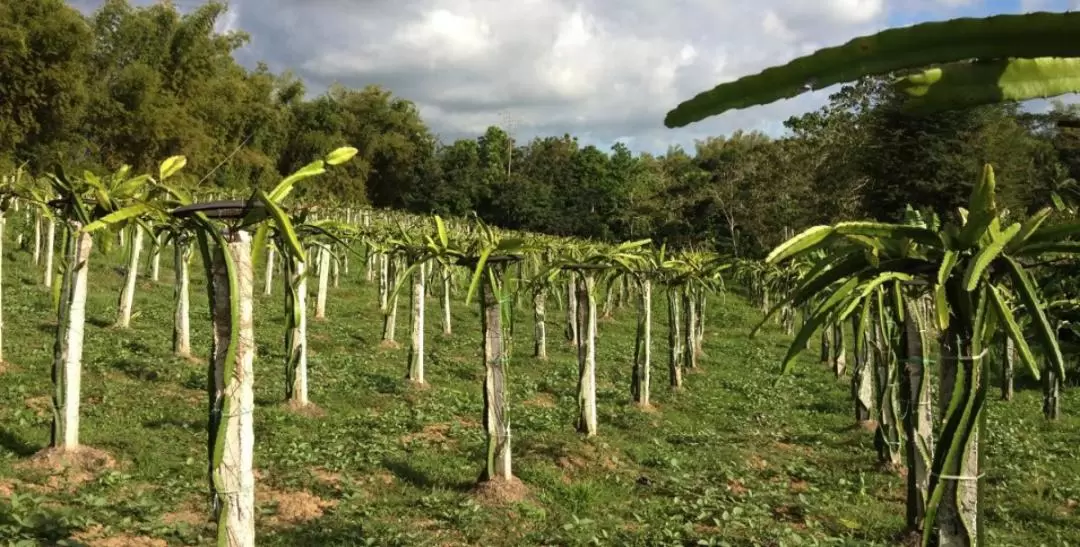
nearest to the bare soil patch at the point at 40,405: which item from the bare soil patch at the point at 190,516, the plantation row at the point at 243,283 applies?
the plantation row at the point at 243,283

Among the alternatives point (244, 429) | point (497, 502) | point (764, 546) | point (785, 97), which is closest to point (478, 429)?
point (497, 502)

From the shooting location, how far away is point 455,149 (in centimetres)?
4669

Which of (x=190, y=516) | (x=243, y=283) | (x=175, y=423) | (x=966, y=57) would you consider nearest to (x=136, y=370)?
(x=175, y=423)

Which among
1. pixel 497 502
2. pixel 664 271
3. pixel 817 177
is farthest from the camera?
pixel 817 177

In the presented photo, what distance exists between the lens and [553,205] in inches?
1780

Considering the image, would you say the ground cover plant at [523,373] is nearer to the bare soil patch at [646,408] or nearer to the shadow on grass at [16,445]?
the shadow on grass at [16,445]

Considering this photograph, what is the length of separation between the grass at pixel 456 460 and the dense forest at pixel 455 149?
7.99ft

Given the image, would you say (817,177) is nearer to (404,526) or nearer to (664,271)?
(664,271)

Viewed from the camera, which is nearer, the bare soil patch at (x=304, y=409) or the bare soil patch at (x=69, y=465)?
the bare soil patch at (x=69, y=465)

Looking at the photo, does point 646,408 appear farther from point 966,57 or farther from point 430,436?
point 966,57

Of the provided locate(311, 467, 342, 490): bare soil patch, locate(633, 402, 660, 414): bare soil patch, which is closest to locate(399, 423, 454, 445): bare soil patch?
locate(311, 467, 342, 490): bare soil patch

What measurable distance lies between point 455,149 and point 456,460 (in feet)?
135

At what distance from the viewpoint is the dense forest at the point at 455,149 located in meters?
19.7

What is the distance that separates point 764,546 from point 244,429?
3.71m
